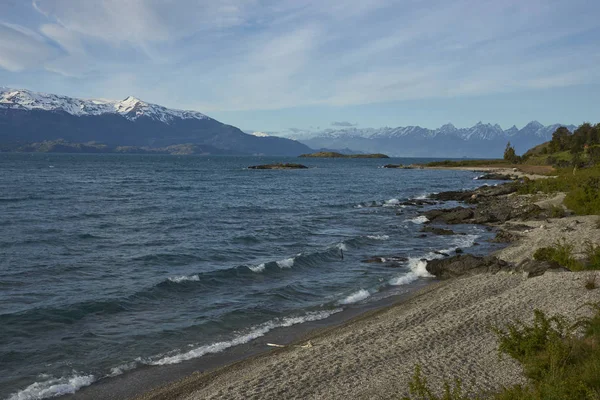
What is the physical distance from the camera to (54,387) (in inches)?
480

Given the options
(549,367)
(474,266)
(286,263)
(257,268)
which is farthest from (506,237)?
(549,367)

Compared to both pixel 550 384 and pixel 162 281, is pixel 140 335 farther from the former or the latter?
pixel 550 384

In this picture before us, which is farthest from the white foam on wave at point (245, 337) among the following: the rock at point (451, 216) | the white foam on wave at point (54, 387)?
the rock at point (451, 216)

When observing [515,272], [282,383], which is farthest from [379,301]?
[282,383]

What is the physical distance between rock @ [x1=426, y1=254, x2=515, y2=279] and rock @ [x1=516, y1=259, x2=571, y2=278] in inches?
37.7

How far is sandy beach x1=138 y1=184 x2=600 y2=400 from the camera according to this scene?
10938mm

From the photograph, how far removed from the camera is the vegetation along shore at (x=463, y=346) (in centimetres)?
982

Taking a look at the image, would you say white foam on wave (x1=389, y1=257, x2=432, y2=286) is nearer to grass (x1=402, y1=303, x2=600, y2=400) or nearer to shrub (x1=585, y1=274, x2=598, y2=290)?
shrub (x1=585, y1=274, x2=598, y2=290)

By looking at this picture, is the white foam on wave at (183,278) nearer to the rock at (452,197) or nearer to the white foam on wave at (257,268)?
the white foam on wave at (257,268)

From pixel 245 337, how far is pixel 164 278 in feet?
26.1

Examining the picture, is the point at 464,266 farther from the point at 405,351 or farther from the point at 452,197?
the point at 452,197

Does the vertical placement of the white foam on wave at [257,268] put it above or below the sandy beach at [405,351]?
below

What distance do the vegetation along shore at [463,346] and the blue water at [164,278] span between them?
8.39 feet

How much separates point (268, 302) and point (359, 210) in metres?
32.3
